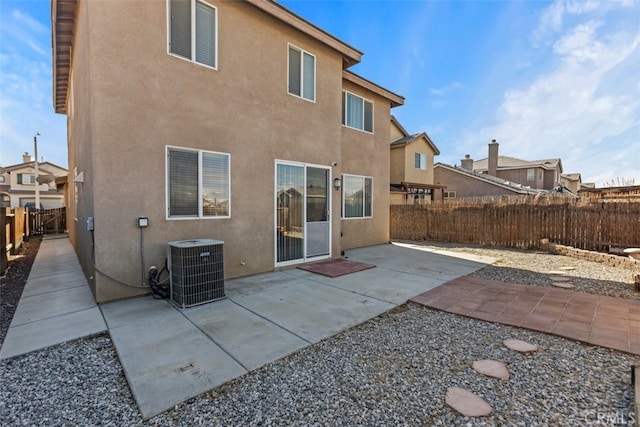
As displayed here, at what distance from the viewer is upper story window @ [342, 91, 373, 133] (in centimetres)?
1016

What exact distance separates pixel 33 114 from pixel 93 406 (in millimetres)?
21883

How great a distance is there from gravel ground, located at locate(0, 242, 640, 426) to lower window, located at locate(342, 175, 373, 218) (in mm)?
6787

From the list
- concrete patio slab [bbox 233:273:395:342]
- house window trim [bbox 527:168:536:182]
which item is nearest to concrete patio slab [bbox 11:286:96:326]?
concrete patio slab [bbox 233:273:395:342]

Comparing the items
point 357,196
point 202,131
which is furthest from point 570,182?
point 202,131

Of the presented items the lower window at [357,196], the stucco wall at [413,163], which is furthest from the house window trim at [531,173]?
the lower window at [357,196]

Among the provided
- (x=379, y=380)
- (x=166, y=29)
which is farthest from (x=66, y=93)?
(x=379, y=380)

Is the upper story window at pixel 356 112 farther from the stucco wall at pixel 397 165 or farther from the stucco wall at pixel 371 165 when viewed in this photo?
the stucco wall at pixel 397 165

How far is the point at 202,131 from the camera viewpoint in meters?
5.61

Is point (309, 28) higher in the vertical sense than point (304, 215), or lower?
higher

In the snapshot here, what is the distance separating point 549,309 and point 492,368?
2402 millimetres

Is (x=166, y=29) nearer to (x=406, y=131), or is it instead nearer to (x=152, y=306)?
(x=152, y=306)

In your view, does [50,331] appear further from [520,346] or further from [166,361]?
[520,346]

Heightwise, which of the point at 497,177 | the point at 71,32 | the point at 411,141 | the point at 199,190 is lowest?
the point at 199,190

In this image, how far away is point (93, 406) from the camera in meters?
2.35
